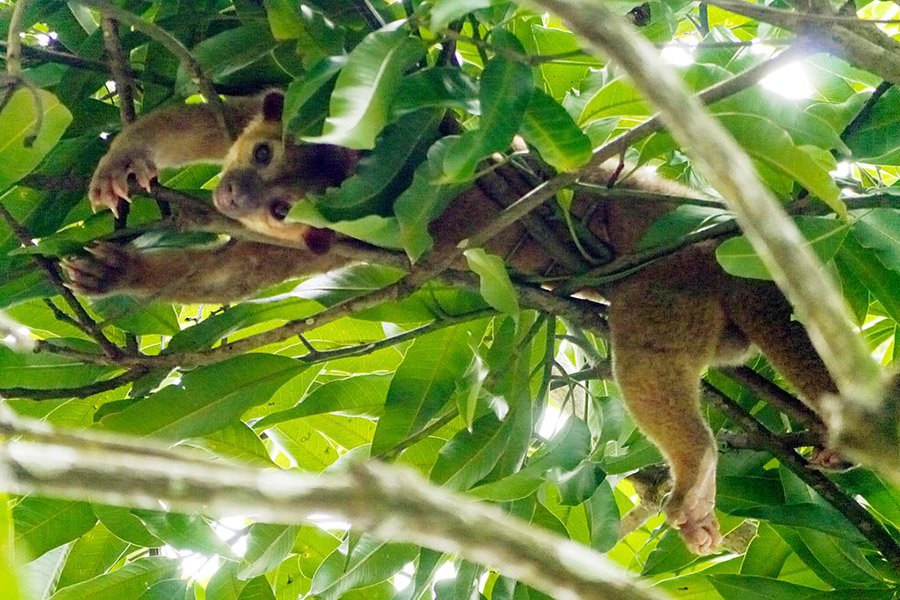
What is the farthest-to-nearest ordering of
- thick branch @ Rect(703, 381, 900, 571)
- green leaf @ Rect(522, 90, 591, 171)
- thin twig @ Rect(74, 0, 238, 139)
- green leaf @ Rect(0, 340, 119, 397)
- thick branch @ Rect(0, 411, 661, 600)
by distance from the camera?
green leaf @ Rect(0, 340, 119, 397)
thick branch @ Rect(703, 381, 900, 571)
thin twig @ Rect(74, 0, 238, 139)
green leaf @ Rect(522, 90, 591, 171)
thick branch @ Rect(0, 411, 661, 600)

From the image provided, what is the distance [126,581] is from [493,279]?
124 centimetres

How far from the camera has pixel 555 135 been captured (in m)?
1.44

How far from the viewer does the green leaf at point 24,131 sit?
1579 mm

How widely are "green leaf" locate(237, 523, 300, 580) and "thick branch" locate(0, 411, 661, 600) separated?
6.01 ft

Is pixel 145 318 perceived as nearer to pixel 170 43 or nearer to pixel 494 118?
pixel 170 43

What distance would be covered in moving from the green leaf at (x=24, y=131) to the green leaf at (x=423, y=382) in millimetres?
876

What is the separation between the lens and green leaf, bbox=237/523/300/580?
214 cm

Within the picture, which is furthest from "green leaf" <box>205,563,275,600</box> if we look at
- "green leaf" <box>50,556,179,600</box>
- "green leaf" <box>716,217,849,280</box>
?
"green leaf" <box>716,217,849,280</box>

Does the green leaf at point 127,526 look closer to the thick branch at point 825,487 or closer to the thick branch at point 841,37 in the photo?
the thick branch at point 825,487

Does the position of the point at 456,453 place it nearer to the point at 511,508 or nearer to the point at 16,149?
the point at 511,508

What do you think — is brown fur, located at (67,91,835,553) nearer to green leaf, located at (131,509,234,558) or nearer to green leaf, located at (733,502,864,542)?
green leaf, located at (733,502,864,542)

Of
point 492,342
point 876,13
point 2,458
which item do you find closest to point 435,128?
point 492,342

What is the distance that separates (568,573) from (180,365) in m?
1.56

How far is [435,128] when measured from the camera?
1.63 meters
